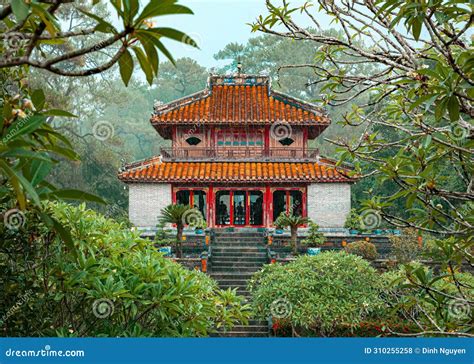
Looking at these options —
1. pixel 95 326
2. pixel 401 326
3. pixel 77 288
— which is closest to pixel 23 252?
pixel 77 288

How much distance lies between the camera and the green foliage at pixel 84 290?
113 inches

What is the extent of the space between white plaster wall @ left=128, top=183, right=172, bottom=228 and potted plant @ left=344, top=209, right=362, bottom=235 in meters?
4.78

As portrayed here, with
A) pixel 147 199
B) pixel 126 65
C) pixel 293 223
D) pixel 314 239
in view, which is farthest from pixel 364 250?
pixel 126 65

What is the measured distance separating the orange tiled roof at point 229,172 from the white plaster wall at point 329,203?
15.7 inches

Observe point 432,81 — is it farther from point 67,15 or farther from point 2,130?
point 67,15

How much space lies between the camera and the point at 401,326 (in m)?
8.77

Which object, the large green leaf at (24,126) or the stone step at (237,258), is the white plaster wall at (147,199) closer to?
the stone step at (237,258)

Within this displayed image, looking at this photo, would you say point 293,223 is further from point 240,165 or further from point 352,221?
point 240,165

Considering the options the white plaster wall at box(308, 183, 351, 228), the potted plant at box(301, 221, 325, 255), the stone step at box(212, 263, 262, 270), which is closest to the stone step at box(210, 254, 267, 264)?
the stone step at box(212, 263, 262, 270)

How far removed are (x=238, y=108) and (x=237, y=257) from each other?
4.61m

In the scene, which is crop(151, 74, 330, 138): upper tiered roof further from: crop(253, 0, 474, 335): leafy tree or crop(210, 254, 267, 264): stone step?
crop(253, 0, 474, 335): leafy tree

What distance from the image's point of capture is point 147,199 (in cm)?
1477

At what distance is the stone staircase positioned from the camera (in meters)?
11.7

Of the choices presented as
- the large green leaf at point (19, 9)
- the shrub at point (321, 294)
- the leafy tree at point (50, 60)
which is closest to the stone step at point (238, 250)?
the shrub at point (321, 294)
